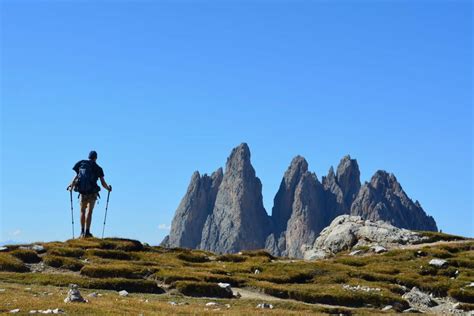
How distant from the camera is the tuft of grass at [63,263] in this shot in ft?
97.7

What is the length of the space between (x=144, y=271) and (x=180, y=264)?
5.87m

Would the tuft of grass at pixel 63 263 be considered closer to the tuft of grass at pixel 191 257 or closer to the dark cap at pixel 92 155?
the dark cap at pixel 92 155

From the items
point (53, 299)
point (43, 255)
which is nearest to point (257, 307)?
point (53, 299)

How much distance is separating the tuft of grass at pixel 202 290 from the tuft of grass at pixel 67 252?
9735 millimetres

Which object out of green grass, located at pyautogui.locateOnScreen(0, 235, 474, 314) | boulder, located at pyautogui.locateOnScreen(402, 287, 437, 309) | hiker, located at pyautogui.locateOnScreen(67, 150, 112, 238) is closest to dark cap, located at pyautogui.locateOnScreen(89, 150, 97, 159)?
hiker, located at pyautogui.locateOnScreen(67, 150, 112, 238)

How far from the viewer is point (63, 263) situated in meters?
30.1

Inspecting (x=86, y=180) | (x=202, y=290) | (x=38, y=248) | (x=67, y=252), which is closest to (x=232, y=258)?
(x=86, y=180)

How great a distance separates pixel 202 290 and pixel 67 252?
10973 millimetres

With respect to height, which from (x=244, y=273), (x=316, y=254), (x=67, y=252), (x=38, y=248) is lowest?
(x=244, y=273)

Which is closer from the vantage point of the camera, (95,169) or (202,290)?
(202,290)

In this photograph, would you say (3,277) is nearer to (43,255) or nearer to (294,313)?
(43,255)

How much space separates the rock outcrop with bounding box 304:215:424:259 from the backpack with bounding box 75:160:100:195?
72.1 ft

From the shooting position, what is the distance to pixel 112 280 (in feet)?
85.7

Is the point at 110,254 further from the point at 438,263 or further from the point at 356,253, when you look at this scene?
the point at 356,253
